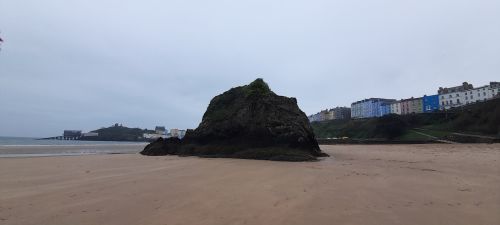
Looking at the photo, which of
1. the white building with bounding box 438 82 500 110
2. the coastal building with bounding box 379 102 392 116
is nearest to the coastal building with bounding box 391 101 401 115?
the coastal building with bounding box 379 102 392 116

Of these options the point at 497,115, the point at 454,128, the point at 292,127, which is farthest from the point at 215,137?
the point at 454,128

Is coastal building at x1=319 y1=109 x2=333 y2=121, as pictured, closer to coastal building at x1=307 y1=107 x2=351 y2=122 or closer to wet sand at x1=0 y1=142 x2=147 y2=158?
coastal building at x1=307 y1=107 x2=351 y2=122

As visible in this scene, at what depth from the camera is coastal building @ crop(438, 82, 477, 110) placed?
4006 inches

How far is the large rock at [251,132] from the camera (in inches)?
724

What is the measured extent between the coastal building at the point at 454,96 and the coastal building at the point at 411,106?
767 cm

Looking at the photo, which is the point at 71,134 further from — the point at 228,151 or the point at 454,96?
the point at 228,151

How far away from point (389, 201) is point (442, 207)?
859 mm

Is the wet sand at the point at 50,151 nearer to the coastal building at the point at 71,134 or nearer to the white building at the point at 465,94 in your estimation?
the white building at the point at 465,94

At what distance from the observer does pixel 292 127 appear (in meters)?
19.4

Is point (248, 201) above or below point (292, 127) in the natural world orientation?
below

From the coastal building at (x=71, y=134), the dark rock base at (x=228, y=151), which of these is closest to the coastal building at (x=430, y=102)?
the dark rock base at (x=228, y=151)

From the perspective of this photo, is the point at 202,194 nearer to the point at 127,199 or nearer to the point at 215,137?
the point at 127,199

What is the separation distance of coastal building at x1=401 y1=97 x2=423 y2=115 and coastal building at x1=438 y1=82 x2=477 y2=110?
7.67m

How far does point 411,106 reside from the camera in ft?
390
